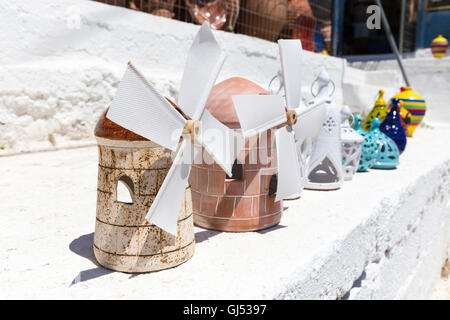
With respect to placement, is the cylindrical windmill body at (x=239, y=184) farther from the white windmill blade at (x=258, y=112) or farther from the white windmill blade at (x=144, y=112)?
the white windmill blade at (x=144, y=112)

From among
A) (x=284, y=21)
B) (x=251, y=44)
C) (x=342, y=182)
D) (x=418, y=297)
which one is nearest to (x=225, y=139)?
(x=342, y=182)

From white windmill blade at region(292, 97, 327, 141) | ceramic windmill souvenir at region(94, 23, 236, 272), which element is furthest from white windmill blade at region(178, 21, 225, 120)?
white windmill blade at region(292, 97, 327, 141)

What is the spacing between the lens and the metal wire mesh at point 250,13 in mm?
3648

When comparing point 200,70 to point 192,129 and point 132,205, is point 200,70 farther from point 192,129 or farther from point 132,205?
point 132,205

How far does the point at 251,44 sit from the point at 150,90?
333cm

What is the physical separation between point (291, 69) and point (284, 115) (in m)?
0.18

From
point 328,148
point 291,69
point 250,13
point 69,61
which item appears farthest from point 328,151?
point 250,13

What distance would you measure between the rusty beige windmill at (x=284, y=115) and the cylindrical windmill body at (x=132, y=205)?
10.5 inches

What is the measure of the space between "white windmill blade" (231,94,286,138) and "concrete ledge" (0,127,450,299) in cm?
35

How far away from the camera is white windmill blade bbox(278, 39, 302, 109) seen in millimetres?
1237

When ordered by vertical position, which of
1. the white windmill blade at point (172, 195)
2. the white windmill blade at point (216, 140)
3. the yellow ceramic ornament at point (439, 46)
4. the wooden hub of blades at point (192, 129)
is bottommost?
the white windmill blade at point (172, 195)

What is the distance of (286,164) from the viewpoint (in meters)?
1.20

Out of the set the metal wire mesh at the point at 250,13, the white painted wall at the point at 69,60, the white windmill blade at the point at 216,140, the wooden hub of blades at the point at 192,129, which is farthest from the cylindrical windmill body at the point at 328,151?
the metal wire mesh at the point at 250,13

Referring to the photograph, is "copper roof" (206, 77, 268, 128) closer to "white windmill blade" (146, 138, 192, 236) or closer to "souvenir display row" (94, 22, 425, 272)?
"souvenir display row" (94, 22, 425, 272)
